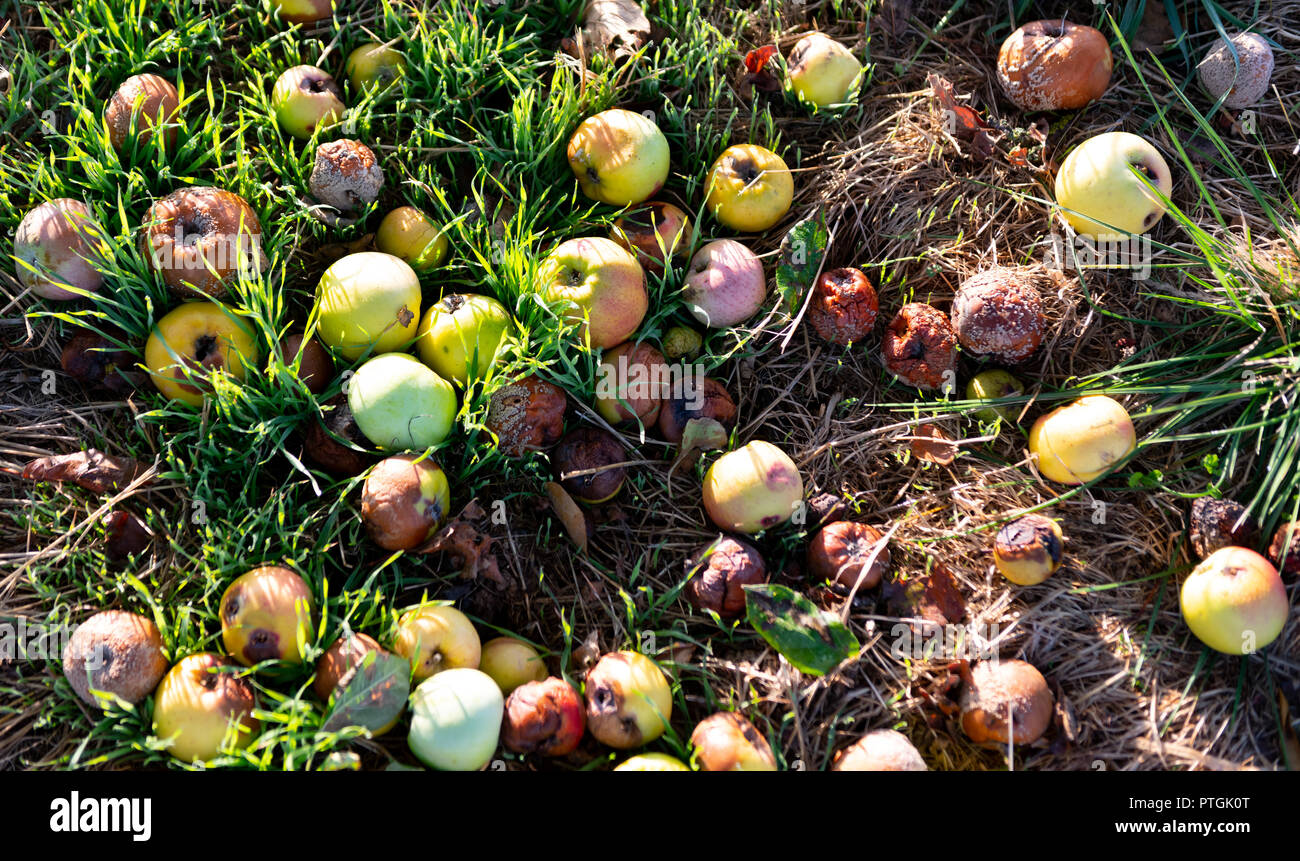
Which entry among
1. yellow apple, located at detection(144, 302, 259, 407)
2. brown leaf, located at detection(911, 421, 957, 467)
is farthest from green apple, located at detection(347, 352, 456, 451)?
brown leaf, located at detection(911, 421, 957, 467)

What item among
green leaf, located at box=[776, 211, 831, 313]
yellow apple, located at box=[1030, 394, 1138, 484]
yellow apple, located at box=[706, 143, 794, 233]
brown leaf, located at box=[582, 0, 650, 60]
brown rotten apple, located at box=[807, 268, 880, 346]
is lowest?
yellow apple, located at box=[1030, 394, 1138, 484]

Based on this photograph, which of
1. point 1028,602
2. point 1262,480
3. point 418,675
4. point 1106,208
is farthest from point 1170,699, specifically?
point 418,675

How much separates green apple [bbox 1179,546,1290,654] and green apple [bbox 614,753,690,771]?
1.76m

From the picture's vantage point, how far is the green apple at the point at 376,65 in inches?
137

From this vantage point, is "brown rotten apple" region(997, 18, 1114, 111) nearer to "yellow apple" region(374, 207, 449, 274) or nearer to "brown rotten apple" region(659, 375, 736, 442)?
"brown rotten apple" region(659, 375, 736, 442)

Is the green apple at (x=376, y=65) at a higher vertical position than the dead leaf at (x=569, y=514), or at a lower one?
higher

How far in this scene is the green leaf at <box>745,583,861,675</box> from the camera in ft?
9.15

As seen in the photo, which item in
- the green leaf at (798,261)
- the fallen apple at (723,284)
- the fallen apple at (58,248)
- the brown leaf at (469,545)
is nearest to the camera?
the brown leaf at (469,545)

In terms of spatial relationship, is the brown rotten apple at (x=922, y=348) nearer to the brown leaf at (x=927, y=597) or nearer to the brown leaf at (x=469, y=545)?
the brown leaf at (x=927, y=597)

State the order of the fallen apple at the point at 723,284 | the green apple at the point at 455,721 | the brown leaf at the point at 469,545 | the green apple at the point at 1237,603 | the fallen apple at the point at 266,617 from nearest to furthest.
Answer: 1. the green apple at the point at 455,721
2. the fallen apple at the point at 266,617
3. the green apple at the point at 1237,603
4. the brown leaf at the point at 469,545
5. the fallen apple at the point at 723,284

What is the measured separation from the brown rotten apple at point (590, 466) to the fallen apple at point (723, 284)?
0.63 meters

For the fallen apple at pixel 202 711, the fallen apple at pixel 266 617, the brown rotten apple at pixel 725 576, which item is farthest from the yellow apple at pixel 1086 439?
the fallen apple at pixel 202 711

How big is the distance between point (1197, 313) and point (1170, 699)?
1.45 metres

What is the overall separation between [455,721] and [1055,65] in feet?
10.8
